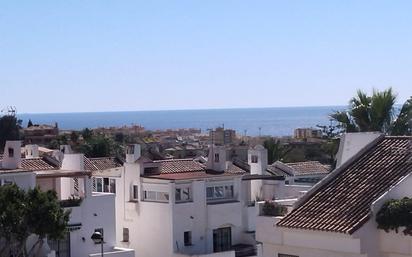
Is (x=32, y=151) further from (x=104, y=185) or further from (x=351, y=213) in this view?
(x=351, y=213)

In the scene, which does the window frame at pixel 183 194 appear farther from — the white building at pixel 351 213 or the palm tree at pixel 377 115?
the white building at pixel 351 213

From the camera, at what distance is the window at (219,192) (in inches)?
1695

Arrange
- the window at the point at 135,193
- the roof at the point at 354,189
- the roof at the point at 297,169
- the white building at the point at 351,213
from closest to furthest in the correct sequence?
1. the white building at the point at 351,213
2. the roof at the point at 354,189
3. the window at the point at 135,193
4. the roof at the point at 297,169

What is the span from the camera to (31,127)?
419 feet

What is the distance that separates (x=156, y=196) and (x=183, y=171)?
81.3 inches

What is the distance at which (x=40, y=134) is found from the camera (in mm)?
125000

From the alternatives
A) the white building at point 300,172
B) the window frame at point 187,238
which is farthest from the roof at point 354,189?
the white building at point 300,172

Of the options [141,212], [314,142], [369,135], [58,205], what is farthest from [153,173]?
[314,142]

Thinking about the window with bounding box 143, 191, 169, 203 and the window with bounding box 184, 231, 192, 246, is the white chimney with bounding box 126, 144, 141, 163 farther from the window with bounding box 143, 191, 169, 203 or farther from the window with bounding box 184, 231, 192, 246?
the window with bounding box 184, 231, 192, 246

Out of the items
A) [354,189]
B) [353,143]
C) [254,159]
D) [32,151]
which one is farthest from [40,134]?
[354,189]

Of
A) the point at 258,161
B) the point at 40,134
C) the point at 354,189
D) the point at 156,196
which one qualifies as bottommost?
the point at 156,196

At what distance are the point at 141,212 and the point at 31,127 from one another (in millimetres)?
87639

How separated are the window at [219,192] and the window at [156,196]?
2262 millimetres

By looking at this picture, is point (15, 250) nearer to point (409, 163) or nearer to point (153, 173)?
point (153, 173)
